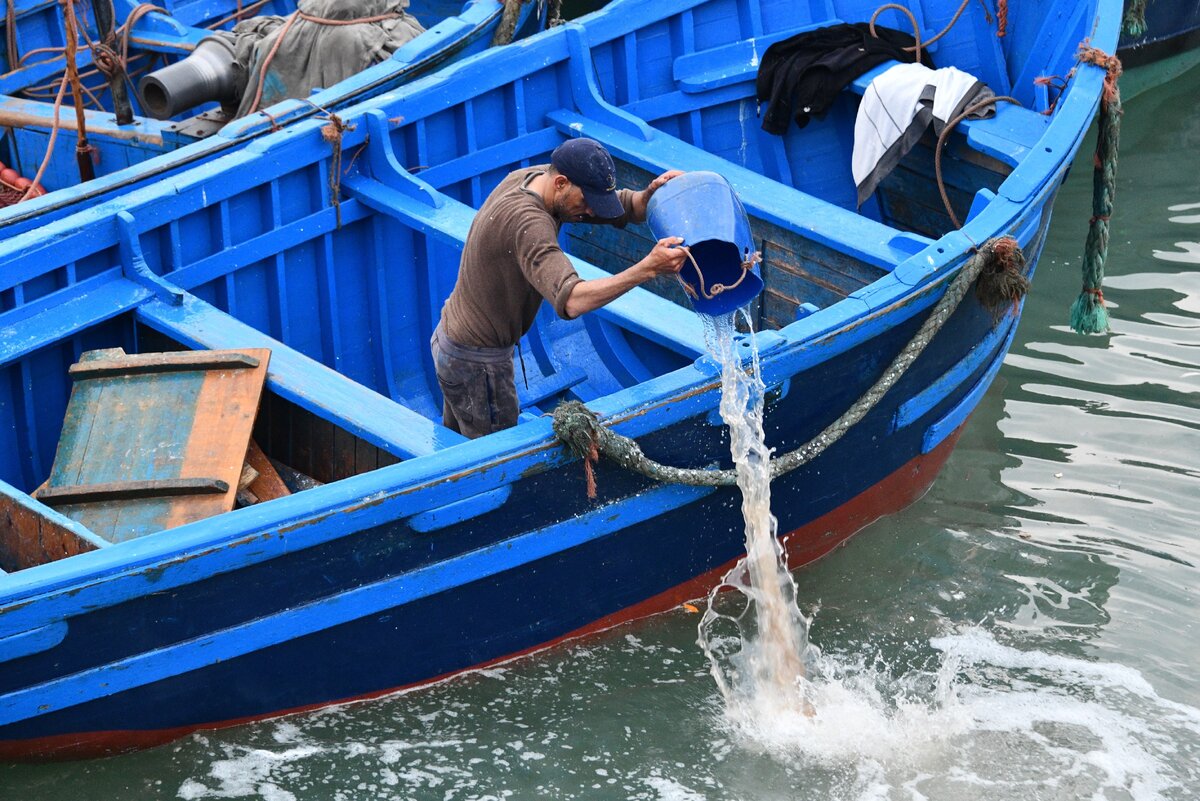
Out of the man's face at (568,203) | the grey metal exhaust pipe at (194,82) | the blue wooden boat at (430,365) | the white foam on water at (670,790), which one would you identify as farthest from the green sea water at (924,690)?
the grey metal exhaust pipe at (194,82)

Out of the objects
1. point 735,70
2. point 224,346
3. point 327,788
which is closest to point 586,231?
point 735,70

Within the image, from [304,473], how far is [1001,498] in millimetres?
3122

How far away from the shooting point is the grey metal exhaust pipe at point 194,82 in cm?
709

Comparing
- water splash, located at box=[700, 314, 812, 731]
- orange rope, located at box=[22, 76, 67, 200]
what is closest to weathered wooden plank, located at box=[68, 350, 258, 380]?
water splash, located at box=[700, 314, 812, 731]

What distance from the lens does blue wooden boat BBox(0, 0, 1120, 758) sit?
4395 millimetres

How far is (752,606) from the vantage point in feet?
18.4

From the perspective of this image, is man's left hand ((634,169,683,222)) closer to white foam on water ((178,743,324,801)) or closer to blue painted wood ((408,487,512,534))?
blue painted wood ((408,487,512,534))

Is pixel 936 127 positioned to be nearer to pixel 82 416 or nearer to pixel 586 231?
pixel 586 231

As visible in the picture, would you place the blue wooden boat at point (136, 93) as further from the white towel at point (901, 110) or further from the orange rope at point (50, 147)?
the white towel at point (901, 110)

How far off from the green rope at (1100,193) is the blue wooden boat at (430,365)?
0.29 ft

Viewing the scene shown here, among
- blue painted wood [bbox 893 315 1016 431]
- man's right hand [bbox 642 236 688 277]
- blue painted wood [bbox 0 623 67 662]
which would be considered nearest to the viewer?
blue painted wood [bbox 0 623 67 662]

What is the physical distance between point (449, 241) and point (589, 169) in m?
1.29

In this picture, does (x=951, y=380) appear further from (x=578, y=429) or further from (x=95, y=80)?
(x=95, y=80)

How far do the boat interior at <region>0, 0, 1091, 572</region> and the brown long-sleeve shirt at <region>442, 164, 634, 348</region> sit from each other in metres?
0.37
